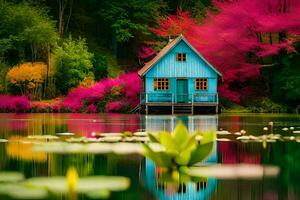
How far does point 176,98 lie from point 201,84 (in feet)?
5.68

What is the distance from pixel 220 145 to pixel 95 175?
5.91 meters

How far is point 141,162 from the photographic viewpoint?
11.7 meters

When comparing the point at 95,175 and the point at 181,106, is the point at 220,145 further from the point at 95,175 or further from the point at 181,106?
the point at 181,106

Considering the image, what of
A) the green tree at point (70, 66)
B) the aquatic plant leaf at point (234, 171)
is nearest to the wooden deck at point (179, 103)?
the green tree at point (70, 66)

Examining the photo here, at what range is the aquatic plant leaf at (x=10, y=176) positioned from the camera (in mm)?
9234

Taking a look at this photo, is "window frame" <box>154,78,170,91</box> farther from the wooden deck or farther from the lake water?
the lake water

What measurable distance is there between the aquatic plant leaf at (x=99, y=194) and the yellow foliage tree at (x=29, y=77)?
3579 centimetres

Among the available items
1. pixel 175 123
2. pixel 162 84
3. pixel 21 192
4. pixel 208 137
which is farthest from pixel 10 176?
pixel 162 84

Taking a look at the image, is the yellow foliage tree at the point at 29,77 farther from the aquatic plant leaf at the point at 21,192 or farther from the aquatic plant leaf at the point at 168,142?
the aquatic plant leaf at the point at 21,192

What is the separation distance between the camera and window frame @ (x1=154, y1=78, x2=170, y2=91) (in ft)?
133

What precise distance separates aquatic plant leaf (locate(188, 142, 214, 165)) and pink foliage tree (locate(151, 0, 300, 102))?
28.2 m

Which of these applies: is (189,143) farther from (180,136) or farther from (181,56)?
(181,56)

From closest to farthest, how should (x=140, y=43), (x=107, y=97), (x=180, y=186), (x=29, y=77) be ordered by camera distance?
(x=180, y=186) < (x=107, y=97) < (x=29, y=77) < (x=140, y=43)

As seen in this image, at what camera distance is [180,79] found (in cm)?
4091
